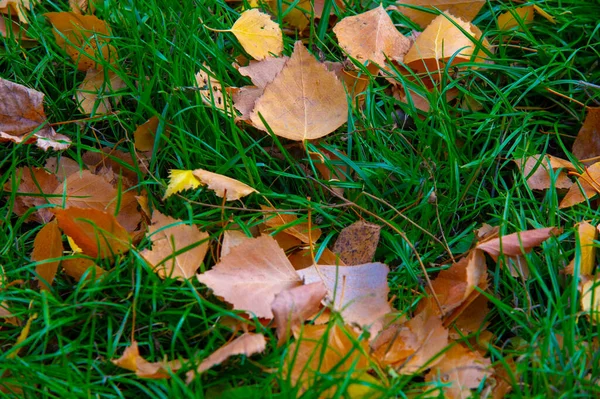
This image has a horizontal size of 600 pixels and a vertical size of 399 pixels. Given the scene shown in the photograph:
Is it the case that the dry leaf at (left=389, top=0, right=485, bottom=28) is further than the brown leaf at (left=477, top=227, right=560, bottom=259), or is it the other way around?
the dry leaf at (left=389, top=0, right=485, bottom=28)

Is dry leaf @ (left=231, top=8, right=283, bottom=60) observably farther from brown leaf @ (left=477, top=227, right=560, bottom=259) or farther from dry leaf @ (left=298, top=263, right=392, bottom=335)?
brown leaf @ (left=477, top=227, right=560, bottom=259)

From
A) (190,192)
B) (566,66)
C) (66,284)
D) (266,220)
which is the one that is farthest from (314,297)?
(566,66)

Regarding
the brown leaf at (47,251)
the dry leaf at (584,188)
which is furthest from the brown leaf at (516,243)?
the brown leaf at (47,251)

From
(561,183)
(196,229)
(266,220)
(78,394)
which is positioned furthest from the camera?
(561,183)

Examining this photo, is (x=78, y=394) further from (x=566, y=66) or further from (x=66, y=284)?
(x=566, y=66)

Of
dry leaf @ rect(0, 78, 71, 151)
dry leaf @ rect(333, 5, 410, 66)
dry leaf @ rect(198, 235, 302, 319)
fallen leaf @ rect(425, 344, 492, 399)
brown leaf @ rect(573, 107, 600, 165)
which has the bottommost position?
fallen leaf @ rect(425, 344, 492, 399)

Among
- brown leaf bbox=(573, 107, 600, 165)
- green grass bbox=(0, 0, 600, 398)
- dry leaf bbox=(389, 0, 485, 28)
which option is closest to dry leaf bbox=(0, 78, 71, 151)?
green grass bbox=(0, 0, 600, 398)

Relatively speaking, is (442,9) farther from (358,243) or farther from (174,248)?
(174,248)
